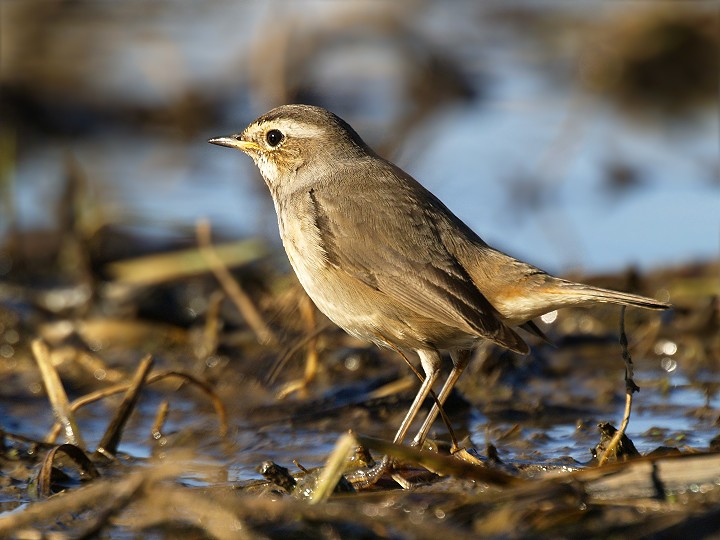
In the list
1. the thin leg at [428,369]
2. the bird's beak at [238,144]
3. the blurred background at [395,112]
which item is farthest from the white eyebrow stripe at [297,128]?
the blurred background at [395,112]

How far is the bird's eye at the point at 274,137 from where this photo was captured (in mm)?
7152

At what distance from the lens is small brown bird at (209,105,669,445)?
587cm

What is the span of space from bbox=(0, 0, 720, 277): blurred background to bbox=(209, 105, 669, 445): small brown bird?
Result: 11.0 feet

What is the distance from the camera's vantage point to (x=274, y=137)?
7.18m

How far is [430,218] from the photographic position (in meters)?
6.31

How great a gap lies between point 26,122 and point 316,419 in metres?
9.95

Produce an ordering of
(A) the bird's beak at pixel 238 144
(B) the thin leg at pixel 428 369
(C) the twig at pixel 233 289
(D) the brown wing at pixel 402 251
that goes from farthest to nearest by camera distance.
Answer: (C) the twig at pixel 233 289, (A) the bird's beak at pixel 238 144, (B) the thin leg at pixel 428 369, (D) the brown wing at pixel 402 251

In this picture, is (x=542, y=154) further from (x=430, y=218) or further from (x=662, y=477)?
(x=662, y=477)

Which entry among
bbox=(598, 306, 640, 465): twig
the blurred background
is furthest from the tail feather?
the blurred background

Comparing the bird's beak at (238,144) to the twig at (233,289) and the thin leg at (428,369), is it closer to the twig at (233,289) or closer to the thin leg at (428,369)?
the twig at (233,289)

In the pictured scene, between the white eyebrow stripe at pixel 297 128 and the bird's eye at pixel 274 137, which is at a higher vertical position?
the white eyebrow stripe at pixel 297 128

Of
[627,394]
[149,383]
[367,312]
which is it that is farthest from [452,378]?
[149,383]

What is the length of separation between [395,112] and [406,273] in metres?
9.65

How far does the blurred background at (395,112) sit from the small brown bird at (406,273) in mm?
3349
